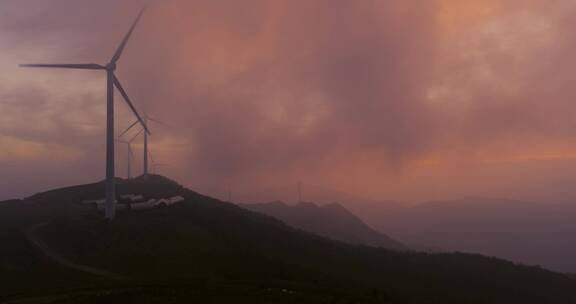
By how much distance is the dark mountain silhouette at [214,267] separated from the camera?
181 feet

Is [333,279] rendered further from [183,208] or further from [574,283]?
[574,283]

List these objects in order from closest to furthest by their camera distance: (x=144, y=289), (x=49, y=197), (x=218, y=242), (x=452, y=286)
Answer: (x=144, y=289), (x=218, y=242), (x=452, y=286), (x=49, y=197)

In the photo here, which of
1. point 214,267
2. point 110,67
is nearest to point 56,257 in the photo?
point 214,267

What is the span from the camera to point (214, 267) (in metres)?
74.5

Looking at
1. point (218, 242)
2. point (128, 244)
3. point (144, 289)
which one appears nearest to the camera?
point (144, 289)

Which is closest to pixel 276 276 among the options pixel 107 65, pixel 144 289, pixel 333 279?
pixel 333 279

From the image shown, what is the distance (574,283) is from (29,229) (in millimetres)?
122818

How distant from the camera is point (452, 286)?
98.7m

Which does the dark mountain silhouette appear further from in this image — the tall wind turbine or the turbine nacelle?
the turbine nacelle

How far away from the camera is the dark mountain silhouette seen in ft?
181

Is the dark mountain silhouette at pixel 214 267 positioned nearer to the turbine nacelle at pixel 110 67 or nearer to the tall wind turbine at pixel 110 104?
the tall wind turbine at pixel 110 104

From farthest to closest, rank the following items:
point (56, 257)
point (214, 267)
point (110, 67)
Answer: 1. point (110, 67)
2. point (56, 257)
3. point (214, 267)

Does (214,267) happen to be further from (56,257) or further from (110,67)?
(110,67)

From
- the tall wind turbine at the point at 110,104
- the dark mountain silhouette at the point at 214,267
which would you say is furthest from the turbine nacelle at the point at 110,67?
the dark mountain silhouette at the point at 214,267
